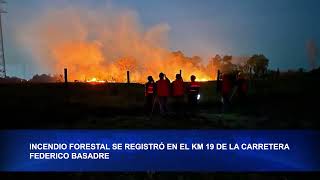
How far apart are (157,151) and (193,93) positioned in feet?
6.61

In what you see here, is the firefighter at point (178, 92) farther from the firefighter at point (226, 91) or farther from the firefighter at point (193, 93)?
the firefighter at point (226, 91)

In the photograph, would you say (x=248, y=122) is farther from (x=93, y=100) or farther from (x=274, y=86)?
(x=93, y=100)

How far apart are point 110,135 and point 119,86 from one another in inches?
59.4

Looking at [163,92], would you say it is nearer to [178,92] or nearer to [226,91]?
[178,92]

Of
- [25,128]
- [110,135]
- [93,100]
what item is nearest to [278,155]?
[110,135]

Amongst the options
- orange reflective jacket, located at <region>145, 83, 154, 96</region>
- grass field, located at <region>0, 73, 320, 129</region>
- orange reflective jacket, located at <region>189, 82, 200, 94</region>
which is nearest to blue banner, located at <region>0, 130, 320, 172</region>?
grass field, located at <region>0, 73, 320, 129</region>

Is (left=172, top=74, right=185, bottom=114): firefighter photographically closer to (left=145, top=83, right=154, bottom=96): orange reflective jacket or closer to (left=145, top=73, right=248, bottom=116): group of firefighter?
(left=145, top=73, right=248, bottom=116): group of firefighter

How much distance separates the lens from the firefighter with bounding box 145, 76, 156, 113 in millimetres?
10133

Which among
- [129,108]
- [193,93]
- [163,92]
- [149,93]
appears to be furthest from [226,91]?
[129,108]

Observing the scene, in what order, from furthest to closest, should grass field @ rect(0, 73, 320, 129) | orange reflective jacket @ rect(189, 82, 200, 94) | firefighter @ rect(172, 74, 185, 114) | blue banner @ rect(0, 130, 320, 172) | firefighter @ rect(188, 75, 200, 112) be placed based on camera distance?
orange reflective jacket @ rect(189, 82, 200, 94), firefighter @ rect(188, 75, 200, 112), firefighter @ rect(172, 74, 185, 114), grass field @ rect(0, 73, 320, 129), blue banner @ rect(0, 130, 320, 172)

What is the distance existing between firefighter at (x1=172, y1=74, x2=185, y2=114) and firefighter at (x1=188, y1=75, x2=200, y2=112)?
0.18 metres

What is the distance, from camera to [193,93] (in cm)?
1075

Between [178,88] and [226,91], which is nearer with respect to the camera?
[226,91]

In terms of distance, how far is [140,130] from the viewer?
9344 millimetres
